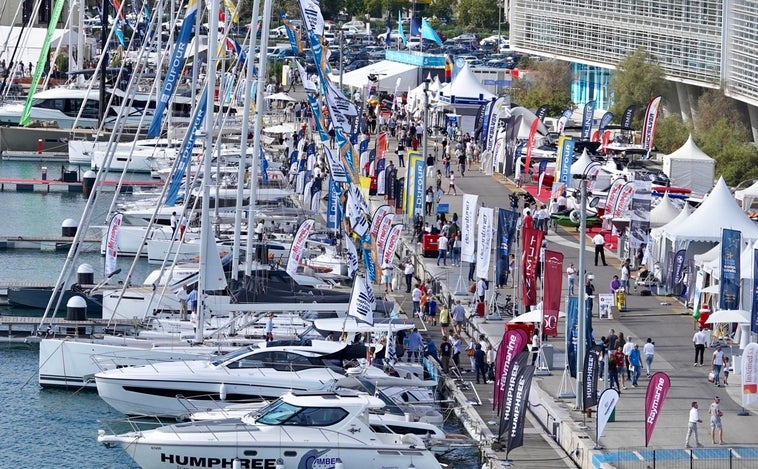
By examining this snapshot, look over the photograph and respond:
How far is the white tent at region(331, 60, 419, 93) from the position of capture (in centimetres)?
10506

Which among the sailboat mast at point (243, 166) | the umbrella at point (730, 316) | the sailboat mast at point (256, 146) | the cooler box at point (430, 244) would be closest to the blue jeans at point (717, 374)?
the umbrella at point (730, 316)

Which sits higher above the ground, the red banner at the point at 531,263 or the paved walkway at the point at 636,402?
the red banner at the point at 531,263

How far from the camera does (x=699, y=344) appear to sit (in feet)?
139

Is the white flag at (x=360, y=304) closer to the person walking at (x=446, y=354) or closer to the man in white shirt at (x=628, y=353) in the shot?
the person walking at (x=446, y=354)

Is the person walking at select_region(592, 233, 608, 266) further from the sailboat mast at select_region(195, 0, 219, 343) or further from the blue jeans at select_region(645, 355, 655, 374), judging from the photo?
the sailboat mast at select_region(195, 0, 219, 343)

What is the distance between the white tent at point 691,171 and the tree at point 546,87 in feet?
97.5

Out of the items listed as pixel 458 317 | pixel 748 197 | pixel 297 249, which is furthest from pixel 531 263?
pixel 748 197

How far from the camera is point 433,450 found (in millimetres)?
35719

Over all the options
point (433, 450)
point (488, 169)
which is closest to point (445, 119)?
point (488, 169)

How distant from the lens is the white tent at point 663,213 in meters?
56.8

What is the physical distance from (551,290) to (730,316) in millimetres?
4557

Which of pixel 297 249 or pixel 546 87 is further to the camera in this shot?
pixel 546 87

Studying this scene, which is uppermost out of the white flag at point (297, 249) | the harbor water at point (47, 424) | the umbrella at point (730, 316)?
the white flag at point (297, 249)

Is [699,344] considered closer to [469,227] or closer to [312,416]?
[469,227]
